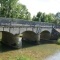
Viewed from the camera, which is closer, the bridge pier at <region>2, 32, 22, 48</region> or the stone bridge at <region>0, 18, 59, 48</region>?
the stone bridge at <region>0, 18, 59, 48</region>

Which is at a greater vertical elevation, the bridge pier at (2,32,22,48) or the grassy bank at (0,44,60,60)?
the bridge pier at (2,32,22,48)

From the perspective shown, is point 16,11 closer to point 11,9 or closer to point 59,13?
point 11,9

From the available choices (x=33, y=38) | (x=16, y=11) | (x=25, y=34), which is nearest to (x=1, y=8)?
(x=16, y=11)

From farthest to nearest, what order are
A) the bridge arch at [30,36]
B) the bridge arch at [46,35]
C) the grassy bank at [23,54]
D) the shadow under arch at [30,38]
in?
the bridge arch at [46,35] → the bridge arch at [30,36] → the shadow under arch at [30,38] → the grassy bank at [23,54]

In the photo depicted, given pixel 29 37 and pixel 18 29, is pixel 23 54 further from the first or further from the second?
pixel 29 37

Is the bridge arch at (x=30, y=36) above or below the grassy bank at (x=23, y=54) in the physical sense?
above

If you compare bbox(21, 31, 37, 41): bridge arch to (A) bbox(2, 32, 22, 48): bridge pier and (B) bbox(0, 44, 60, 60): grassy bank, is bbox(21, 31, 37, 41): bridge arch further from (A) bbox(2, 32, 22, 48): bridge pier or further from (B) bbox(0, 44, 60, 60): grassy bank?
(B) bbox(0, 44, 60, 60): grassy bank

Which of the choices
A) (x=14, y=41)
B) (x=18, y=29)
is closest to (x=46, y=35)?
(x=14, y=41)

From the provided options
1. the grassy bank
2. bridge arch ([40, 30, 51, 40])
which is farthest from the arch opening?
the grassy bank

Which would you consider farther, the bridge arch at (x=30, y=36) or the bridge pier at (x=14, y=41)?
the bridge arch at (x=30, y=36)

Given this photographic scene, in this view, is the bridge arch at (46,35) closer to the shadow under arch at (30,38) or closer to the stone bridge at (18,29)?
the stone bridge at (18,29)

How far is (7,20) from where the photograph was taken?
1211 inches

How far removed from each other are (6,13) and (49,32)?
18.4 m

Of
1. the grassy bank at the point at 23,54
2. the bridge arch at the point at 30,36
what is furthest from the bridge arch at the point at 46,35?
the grassy bank at the point at 23,54
